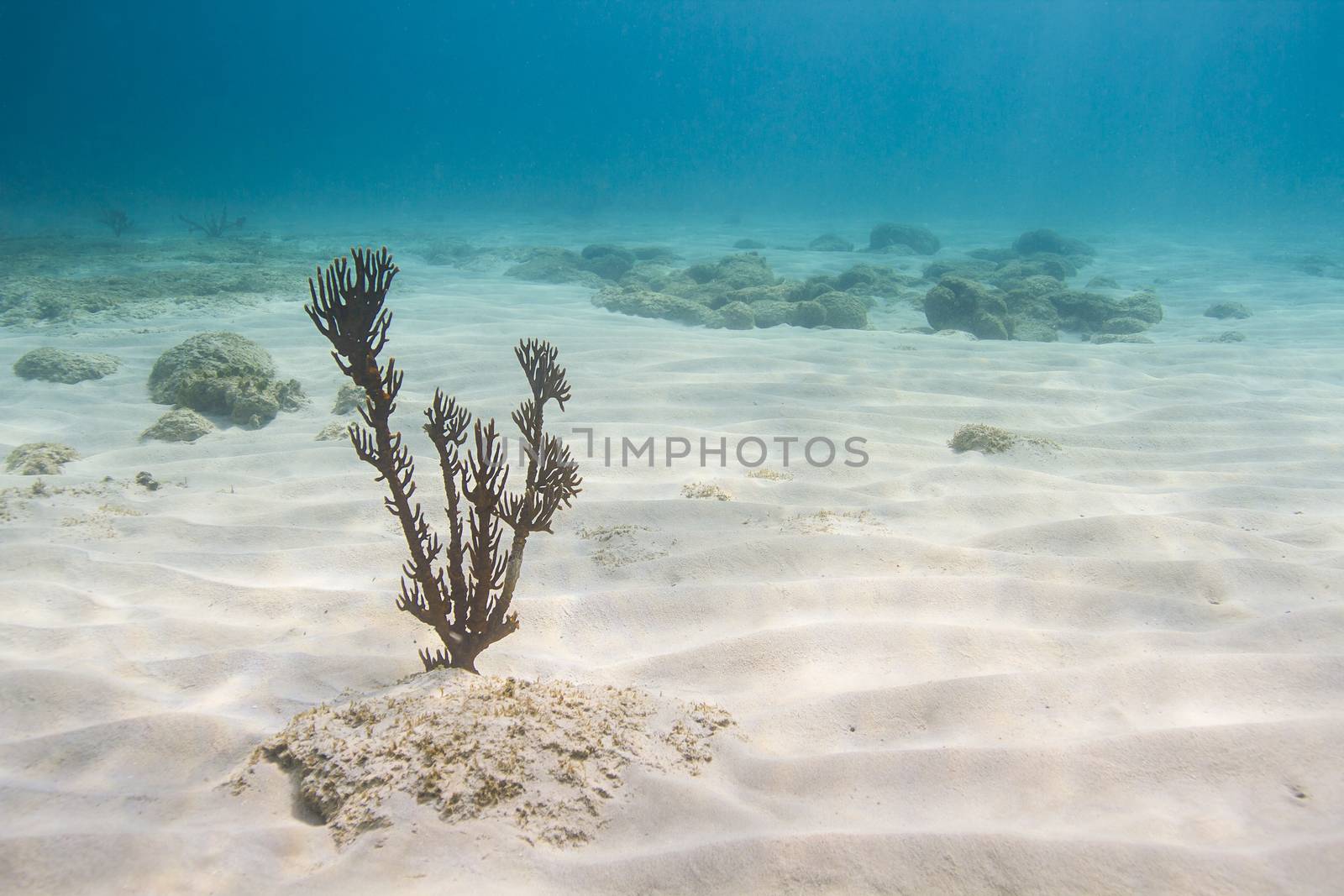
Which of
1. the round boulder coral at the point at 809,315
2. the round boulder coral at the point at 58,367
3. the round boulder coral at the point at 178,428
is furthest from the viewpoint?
the round boulder coral at the point at 809,315

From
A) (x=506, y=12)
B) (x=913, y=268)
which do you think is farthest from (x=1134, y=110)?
(x=913, y=268)

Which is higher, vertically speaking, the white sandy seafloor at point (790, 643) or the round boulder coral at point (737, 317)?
the round boulder coral at point (737, 317)

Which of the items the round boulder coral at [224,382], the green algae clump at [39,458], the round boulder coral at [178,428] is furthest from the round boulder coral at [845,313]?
the green algae clump at [39,458]

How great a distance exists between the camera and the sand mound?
1926 millimetres

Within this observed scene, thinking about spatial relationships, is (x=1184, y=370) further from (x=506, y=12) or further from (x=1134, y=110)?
(x=1134, y=110)

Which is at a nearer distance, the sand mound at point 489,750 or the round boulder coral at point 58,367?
the sand mound at point 489,750

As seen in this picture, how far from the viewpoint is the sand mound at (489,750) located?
193 centimetres

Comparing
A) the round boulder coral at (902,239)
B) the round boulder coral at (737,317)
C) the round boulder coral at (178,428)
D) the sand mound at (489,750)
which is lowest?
the sand mound at (489,750)

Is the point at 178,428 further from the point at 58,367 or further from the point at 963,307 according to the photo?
the point at 963,307

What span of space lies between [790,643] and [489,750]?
56.2 inches

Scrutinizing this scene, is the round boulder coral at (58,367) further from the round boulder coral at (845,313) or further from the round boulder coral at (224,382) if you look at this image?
the round boulder coral at (845,313)

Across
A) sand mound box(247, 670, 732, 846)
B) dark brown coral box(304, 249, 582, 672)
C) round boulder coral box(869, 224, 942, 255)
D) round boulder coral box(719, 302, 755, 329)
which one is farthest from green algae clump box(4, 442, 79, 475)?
round boulder coral box(869, 224, 942, 255)

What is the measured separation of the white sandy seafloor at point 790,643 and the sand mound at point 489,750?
76 millimetres

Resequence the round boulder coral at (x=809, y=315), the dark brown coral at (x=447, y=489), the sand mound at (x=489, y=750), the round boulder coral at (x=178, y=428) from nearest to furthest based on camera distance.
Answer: the sand mound at (x=489, y=750)
the dark brown coral at (x=447, y=489)
the round boulder coral at (x=178, y=428)
the round boulder coral at (x=809, y=315)
